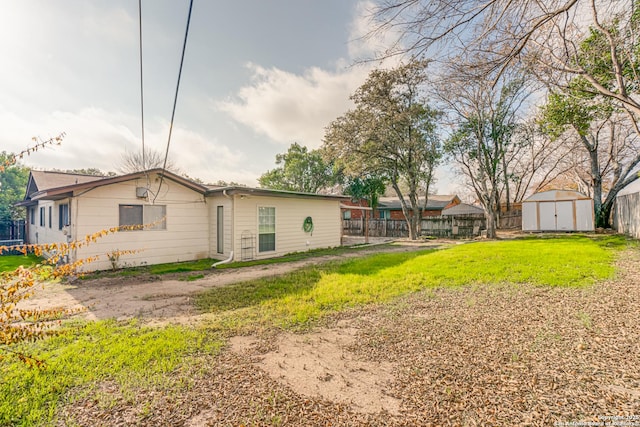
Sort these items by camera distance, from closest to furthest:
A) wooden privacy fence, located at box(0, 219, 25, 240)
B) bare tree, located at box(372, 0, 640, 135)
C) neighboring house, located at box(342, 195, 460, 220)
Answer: bare tree, located at box(372, 0, 640, 135) → wooden privacy fence, located at box(0, 219, 25, 240) → neighboring house, located at box(342, 195, 460, 220)

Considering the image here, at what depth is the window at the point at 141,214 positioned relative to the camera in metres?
8.08

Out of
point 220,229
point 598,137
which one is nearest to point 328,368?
point 220,229

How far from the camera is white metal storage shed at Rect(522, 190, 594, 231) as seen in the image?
15023mm

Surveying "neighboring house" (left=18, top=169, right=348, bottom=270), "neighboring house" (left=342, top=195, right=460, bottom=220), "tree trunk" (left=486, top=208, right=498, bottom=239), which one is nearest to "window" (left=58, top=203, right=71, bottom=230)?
"neighboring house" (left=18, top=169, right=348, bottom=270)

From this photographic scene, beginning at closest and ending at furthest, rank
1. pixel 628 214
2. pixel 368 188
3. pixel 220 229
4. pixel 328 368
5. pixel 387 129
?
pixel 328 368 → pixel 220 229 → pixel 628 214 → pixel 387 129 → pixel 368 188

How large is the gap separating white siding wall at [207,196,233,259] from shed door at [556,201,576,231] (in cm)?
1754

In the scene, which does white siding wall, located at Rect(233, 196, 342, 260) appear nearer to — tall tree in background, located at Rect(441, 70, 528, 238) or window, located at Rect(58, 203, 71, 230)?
window, located at Rect(58, 203, 71, 230)

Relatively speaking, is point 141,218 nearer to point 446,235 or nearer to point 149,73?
point 149,73

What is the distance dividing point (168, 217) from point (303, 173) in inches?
A: 736

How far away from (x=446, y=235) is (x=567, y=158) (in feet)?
36.6

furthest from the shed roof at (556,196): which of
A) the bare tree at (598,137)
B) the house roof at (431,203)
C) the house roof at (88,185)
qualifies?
the house roof at (88,185)

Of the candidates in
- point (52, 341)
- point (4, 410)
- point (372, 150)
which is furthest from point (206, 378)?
point (372, 150)

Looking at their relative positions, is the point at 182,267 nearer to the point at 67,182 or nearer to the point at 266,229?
the point at 266,229

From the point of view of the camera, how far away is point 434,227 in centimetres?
1852
